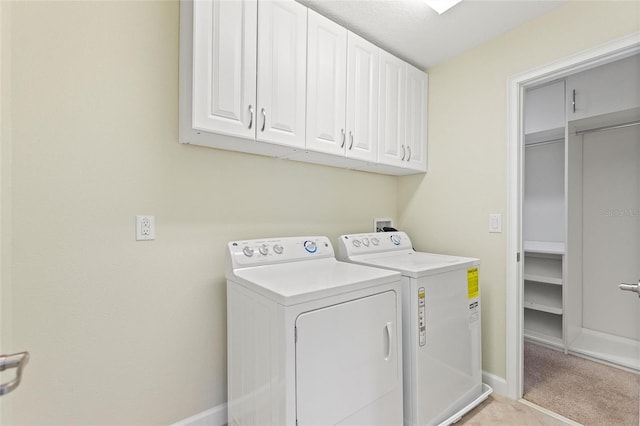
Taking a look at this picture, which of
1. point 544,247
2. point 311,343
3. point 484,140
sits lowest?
point 311,343

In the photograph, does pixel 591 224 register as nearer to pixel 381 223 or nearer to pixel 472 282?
pixel 472 282

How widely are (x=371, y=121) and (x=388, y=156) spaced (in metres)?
0.27

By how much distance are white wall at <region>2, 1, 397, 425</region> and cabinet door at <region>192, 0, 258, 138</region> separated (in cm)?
30

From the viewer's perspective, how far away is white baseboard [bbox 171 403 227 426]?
5.18 feet

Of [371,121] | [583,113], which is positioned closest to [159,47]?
[371,121]

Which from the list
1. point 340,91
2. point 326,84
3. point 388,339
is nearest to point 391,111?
point 340,91

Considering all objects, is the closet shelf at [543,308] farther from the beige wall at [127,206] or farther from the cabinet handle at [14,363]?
the cabinet handle at [14,363]

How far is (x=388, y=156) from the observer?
211cm

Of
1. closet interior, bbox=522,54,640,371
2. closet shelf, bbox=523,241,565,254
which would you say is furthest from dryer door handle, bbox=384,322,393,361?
closet interior, bbox=522,54,640,371

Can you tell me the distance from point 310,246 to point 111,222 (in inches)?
39.8

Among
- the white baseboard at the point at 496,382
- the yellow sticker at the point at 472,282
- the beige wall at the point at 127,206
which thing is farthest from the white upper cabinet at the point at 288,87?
the white baseboard at the point at 496,382

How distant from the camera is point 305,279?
138cm

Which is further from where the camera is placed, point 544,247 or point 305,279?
point 544,247

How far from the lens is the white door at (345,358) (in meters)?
1.16
